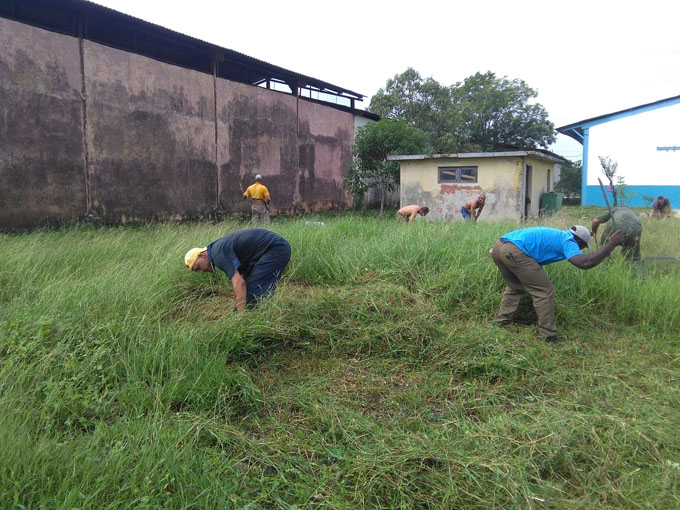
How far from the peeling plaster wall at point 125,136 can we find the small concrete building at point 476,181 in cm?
409

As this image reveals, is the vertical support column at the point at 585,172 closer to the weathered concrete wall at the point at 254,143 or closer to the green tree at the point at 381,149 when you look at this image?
the green tree at the point at 381,149

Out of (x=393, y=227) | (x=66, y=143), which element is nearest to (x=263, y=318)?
(x=393, y=227)

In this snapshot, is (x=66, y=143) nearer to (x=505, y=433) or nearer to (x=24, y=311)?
(x=24, y=311)

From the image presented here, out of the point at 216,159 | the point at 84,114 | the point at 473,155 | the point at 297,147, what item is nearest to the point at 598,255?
the point at 473,155

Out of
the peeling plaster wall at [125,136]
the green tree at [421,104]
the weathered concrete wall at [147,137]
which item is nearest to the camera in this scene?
the peeling plaster wall at [125,136]

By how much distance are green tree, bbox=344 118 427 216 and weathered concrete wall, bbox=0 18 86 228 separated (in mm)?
8367

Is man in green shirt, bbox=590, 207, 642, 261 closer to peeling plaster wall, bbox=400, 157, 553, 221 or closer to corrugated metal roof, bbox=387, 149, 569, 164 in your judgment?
peeling plaster wall, bbox=400, 157, 553, 221

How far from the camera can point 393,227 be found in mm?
7793

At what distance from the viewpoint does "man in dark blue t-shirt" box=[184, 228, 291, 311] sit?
4.20m

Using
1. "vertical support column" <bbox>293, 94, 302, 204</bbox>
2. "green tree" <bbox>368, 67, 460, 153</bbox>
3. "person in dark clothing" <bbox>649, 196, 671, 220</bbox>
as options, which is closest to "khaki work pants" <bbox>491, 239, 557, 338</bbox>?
"person in dark clothing" <bbox>649, 196, 671, 220</bbox>

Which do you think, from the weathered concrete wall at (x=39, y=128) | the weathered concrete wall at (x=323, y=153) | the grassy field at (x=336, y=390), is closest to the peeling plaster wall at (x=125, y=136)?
the weathered concrete wall at (x=39, y=128)

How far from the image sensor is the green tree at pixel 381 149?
15.0 m

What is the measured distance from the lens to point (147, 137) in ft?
36.8

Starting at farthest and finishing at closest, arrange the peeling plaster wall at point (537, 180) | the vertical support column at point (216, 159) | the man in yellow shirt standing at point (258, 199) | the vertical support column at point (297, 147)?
the vertical support column at point (297, 147) → the peeling plaster wall at point (537, 180) → the vertical support column at point (216, 159) → the man in yellow shirt standing at point (258, 199)
